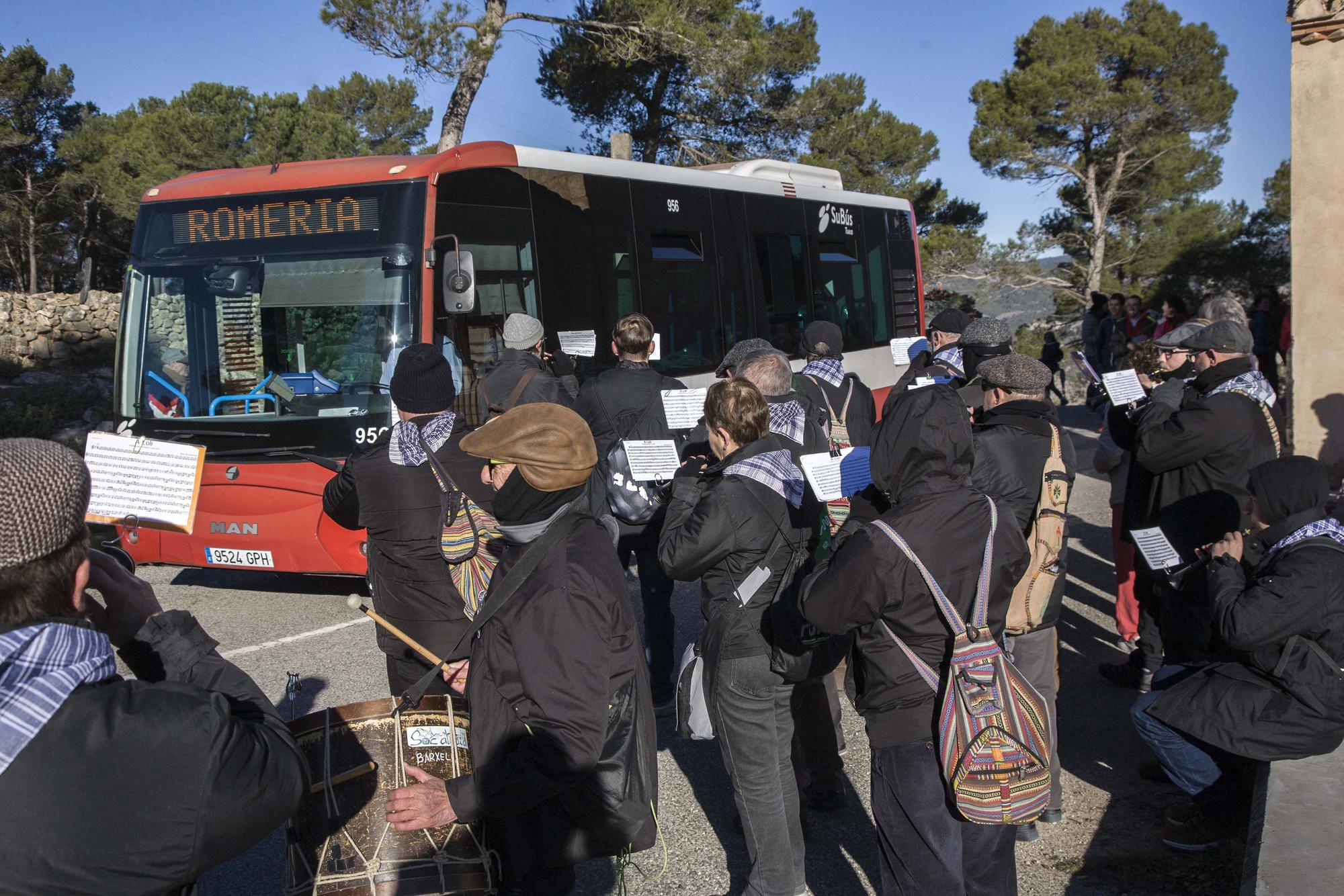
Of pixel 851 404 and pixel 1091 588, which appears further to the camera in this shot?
pixel 1091 588

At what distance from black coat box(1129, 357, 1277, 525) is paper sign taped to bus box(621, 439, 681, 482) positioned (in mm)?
2212

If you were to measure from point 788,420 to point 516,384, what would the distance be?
81.9 inches

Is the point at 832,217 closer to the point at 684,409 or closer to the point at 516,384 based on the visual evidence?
the point at 516,384

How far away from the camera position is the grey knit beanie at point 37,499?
59.4 inches

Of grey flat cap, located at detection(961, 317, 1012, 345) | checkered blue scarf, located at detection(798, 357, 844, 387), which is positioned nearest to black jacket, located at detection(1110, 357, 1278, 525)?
grey flat cap, located at detection(961, 317, 1012, 345)

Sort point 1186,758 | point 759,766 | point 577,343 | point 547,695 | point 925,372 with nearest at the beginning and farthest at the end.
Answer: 1. point 547,695
2. point 759,766
3. point 1186,758
4. point 925,372
5. point 577,343

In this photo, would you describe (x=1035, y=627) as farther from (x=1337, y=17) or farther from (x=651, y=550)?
(x=1337, y=17)

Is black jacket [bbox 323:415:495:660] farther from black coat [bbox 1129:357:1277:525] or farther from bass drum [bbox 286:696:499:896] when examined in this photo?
black coat [bbox 1129:357:1277:525]

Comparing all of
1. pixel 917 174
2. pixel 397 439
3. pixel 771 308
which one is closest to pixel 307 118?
pixel 917 174

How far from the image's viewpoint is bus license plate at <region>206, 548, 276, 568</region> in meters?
7.00

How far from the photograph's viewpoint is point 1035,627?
394cm

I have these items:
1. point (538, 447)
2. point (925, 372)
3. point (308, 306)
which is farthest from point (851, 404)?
point (308, 306)

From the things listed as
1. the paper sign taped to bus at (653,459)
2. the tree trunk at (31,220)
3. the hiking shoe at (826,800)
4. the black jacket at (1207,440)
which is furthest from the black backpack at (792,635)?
the tree trunk at (31,220)

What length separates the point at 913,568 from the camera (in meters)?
2.71
